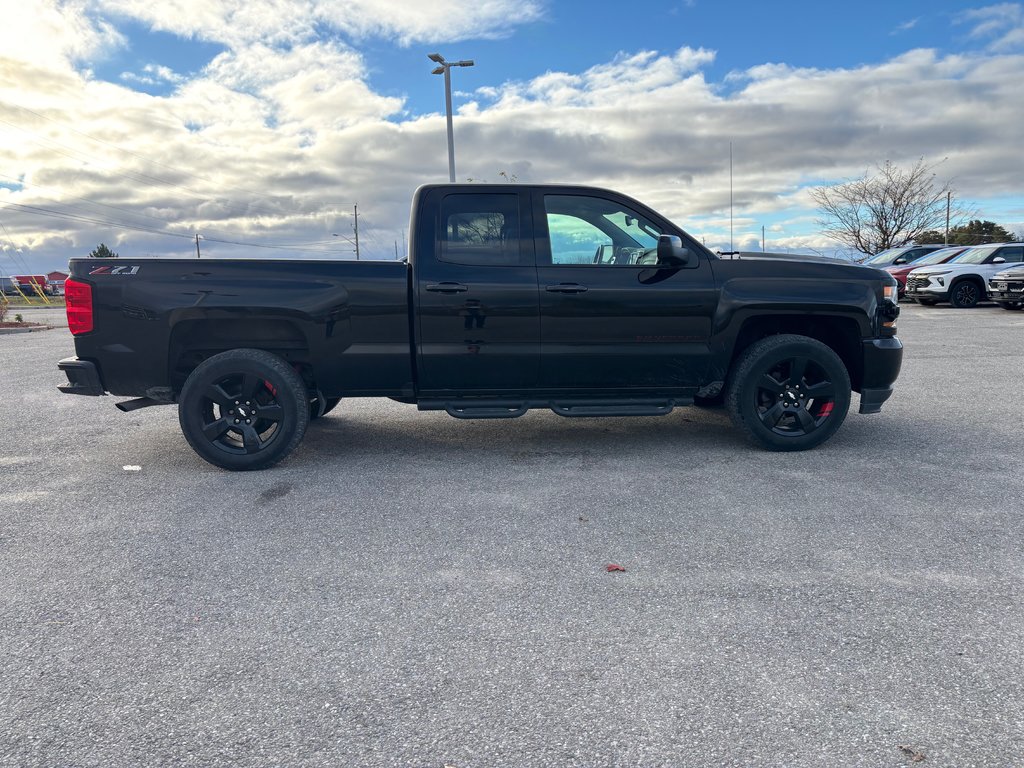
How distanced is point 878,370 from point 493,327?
2.82 m

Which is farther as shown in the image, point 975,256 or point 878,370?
point 975,256

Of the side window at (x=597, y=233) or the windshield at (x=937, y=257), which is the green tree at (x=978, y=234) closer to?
the windshield at (x=937, y=257)

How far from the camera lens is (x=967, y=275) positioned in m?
18.9

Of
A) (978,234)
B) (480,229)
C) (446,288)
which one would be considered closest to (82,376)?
(446,288)

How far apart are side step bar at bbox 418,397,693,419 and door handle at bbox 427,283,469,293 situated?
2.54ft

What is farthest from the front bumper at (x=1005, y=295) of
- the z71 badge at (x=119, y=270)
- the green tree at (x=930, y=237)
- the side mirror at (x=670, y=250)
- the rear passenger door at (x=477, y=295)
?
the green tree at (x=930, y=237)

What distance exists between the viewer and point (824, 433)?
5340mm

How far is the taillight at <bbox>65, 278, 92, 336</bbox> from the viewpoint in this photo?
4.87 meters

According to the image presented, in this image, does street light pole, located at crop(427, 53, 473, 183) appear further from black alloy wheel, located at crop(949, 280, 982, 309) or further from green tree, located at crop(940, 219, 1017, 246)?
green tree, located at crop(940, 219, 1017, 246)

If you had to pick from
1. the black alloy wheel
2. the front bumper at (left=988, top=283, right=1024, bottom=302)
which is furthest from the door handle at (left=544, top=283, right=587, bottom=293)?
the black alloy wheel

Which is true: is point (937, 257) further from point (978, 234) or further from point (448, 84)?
point (978, 234)

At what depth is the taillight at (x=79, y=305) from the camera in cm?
487

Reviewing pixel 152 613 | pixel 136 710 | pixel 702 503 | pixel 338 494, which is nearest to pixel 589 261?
pixel 702 503

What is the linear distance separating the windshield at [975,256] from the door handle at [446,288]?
1864 cm
